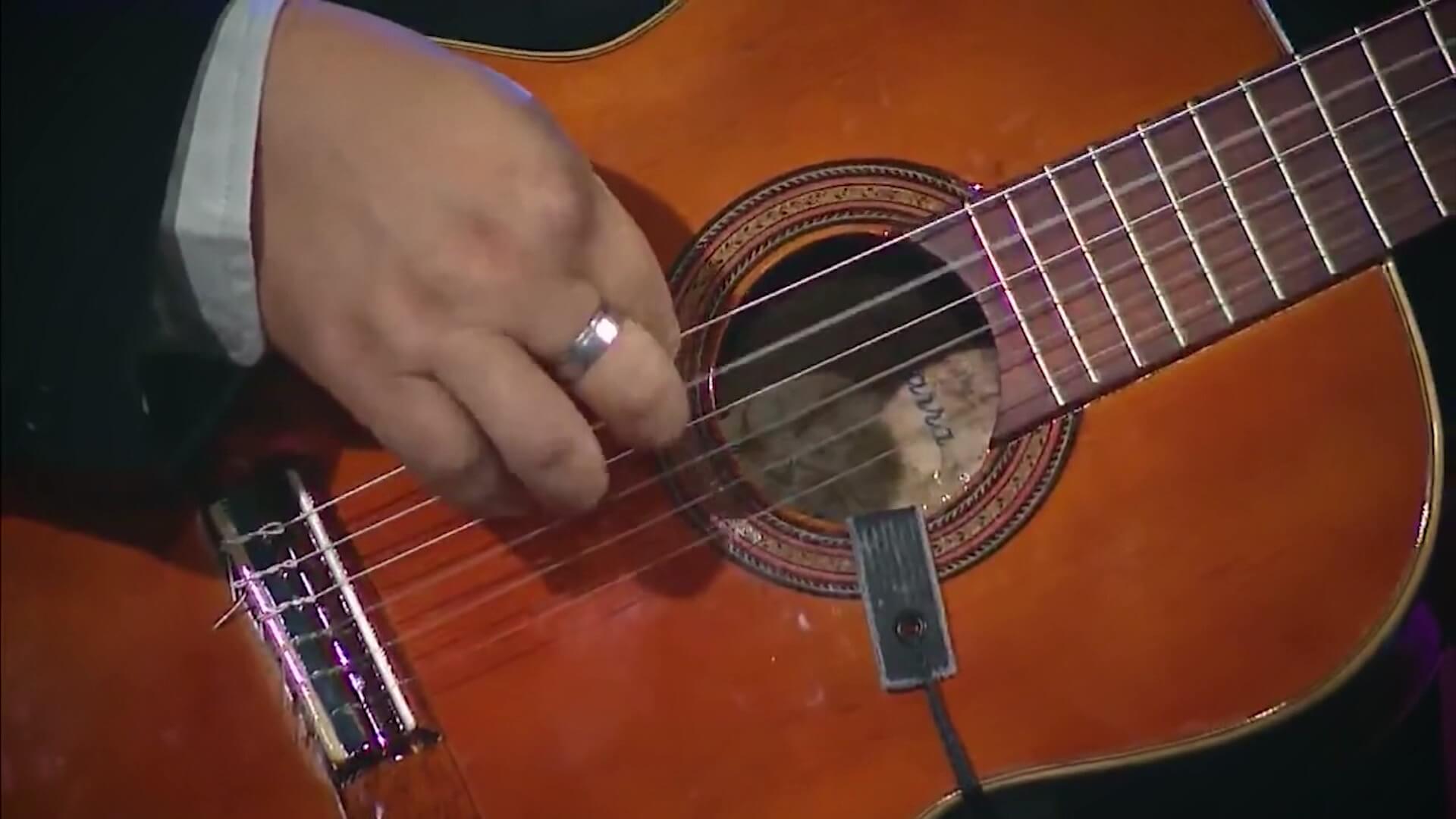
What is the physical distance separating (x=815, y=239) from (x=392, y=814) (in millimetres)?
450

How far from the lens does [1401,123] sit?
2.68 ft

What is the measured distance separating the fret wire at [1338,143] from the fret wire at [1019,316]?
0.23 metres

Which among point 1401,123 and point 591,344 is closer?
point 591,344

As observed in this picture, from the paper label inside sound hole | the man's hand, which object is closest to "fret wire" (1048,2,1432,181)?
the paper label inside sound hole

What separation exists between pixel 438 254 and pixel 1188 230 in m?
0.49

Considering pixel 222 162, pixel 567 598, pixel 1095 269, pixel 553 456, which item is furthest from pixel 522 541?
pixel 1095 269

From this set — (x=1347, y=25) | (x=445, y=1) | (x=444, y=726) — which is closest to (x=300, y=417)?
(x=444, y=726)

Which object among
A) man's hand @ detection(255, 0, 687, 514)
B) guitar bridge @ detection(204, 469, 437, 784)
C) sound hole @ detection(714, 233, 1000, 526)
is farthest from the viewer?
sound hole @ detection(714, 233, 1000, 526)

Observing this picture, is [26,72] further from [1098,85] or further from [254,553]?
[1098,85]

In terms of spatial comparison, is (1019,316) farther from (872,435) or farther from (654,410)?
(654,410)

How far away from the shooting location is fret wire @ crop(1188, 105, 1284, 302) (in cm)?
81

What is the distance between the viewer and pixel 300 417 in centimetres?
75

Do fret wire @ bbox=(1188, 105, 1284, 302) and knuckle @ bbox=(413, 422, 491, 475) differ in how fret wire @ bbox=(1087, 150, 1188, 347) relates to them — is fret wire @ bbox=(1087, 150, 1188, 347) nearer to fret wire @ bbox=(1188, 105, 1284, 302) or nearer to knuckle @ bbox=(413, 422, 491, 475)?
fret wire @ bbox=(1188, 105, 1284, 302)

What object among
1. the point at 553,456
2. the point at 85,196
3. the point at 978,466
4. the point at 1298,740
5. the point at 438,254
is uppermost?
the point at 85,196
